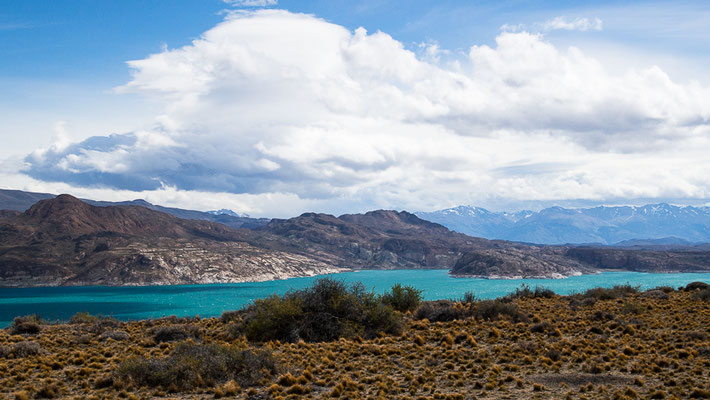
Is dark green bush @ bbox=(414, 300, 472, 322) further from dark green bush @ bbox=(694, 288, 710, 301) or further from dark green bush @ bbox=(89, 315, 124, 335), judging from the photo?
dark green bush @ bbox=(89, 315, 124, 335)

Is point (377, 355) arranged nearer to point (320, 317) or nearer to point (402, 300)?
point (320, 317)

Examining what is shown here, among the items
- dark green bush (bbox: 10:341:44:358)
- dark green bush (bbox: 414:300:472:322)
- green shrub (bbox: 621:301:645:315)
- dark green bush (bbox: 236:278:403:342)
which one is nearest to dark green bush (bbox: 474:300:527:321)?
dark green bush (bbox: 414:300:472:322)

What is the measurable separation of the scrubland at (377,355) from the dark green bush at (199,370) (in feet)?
0.17

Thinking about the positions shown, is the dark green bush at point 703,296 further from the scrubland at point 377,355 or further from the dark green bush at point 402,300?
the dark green bush at point 402,300

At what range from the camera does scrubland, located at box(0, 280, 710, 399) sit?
17984mm

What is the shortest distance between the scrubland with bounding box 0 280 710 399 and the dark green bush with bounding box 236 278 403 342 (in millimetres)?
90

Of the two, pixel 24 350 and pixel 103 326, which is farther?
pixel 103 326

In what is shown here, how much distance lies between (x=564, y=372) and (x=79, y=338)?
2947 cm

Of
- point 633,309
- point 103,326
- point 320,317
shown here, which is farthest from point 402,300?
point 103,326

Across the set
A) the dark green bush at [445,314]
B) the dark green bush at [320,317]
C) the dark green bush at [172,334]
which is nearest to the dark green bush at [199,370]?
the dark green bush at [320,317]

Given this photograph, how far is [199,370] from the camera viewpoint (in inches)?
779

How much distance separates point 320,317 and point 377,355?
25.3 feet

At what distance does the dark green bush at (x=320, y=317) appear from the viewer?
101ft

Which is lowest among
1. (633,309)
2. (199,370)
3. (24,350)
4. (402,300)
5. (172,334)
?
(172,334)
